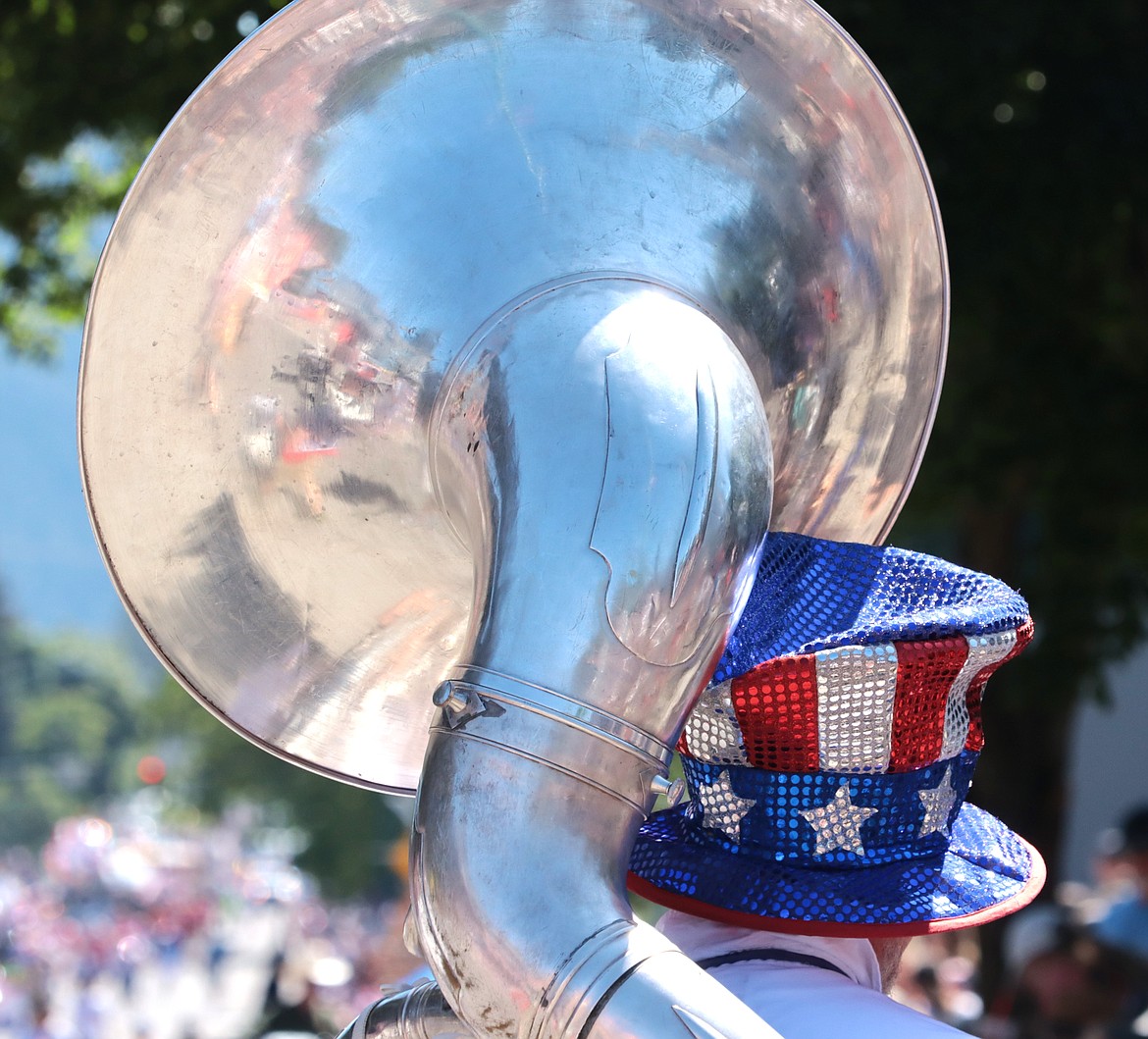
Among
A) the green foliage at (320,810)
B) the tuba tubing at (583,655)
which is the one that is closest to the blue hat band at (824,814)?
the tuba tubing at (583,655)

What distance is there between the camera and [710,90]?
1576mm

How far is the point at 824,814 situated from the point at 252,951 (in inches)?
1036

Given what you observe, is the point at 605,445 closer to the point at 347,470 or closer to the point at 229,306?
the point at 347,470

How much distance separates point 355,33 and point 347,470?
439 mm

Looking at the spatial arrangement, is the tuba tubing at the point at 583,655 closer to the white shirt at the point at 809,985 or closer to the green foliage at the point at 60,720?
the white shirt at the point at 809,985

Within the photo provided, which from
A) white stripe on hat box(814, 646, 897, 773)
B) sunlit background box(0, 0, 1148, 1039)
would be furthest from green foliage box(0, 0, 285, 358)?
white stripe on hat box(814, 646, 897, 773)

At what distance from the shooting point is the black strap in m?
1.35

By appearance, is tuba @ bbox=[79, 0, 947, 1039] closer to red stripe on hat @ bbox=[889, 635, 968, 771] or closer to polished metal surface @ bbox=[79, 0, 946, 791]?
polished metal surface @ bbox=[79, 0, 946, 791]

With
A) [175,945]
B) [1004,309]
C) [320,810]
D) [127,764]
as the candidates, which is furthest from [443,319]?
[127,764]

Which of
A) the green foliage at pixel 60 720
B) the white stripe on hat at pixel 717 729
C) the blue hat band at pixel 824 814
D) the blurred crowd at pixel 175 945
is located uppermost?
the white stripe on hat at pixel 717 729

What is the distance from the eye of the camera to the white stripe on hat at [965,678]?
1.37 metres

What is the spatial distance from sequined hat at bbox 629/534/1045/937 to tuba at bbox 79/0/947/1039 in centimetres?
13

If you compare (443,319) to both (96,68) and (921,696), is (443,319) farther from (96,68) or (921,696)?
(96,68)

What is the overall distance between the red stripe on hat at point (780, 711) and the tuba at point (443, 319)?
11cm
